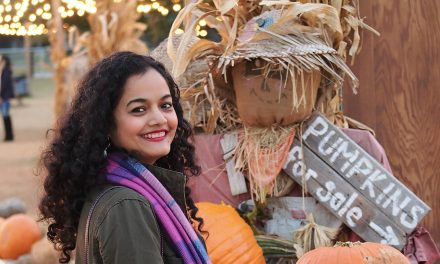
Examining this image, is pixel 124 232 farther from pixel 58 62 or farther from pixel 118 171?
pixel 58 62

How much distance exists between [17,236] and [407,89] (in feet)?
10.4

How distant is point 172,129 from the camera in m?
2.34

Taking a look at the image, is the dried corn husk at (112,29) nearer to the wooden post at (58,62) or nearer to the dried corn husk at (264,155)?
the wooden post at (58,62)

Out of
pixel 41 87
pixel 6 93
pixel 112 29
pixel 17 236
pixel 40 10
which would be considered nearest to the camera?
pixel 17 236

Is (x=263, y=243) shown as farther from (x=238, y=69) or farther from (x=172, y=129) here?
(x=172, y=129)

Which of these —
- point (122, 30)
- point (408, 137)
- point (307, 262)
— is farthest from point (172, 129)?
point (122, 30)

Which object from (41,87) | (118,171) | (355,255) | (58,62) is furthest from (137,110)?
(41,87)

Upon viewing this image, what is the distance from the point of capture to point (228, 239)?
414 cm

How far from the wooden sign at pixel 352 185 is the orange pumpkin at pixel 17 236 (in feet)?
9.29

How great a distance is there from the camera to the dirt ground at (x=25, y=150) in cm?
1034

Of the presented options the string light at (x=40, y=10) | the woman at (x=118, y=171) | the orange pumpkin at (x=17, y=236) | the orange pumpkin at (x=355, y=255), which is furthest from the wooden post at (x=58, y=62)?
the woman at (x=118, y=171)

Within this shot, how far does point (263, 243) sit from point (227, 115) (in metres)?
0.79

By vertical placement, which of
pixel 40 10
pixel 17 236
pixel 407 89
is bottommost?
pixel 17 236

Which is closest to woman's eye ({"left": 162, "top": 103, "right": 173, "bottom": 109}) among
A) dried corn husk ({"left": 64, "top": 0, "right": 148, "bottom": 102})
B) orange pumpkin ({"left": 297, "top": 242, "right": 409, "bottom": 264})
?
orange pumpkin ({"left": 297, "top": 242, "right": 409, "bottom": 264})
